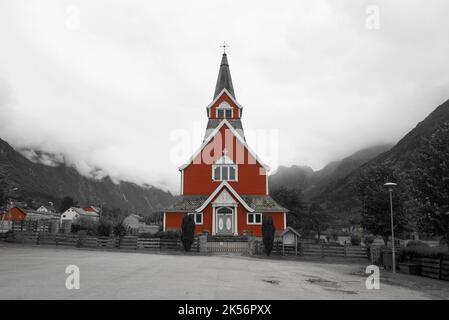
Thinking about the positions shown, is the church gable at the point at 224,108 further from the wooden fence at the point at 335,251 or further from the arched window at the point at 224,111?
the wooden fence at the point at 335,251

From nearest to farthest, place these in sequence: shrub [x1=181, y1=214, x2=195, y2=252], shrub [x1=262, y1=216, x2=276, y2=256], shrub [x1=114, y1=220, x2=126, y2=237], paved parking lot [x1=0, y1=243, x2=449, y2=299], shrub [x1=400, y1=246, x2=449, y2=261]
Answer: paved parking lot [x1=0, y1=243, x2=449, y2=299]
shrub [x1=400, y1=246, x2=449, y2=261]
shrub [x1=181, y1=214, x2=195, y2=252]
shrub [x1=262, y1=216, x2=276, y2=256]
shrub [x1=114, y1=220, x2=126, y2=237]

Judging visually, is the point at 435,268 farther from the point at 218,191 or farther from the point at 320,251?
the point at 218,191

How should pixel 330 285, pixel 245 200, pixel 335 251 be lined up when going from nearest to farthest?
1. pixel 330 285
2. pixel 335 251
3. pixel 245 200

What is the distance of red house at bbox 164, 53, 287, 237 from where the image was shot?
3678cm

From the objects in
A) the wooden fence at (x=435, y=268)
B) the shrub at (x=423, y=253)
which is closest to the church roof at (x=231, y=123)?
the shrub at (x=423, y=253)

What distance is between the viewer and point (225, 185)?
36.5 metres

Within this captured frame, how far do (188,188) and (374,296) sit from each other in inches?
1139

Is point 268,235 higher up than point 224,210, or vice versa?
point 224,210

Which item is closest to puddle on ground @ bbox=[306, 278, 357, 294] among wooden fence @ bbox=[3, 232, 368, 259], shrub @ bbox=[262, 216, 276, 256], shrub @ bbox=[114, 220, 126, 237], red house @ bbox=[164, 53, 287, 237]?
shrub @ bbox=[262, 216, 276, 256]

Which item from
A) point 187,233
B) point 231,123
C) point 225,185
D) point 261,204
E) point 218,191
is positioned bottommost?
point 187,233

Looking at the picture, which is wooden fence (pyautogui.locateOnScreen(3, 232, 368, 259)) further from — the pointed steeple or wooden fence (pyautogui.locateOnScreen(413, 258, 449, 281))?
→ the pointed steeple

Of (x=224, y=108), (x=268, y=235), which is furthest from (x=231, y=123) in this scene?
(x=268, y=235)

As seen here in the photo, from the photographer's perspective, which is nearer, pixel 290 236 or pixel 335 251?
pixel 335 251
